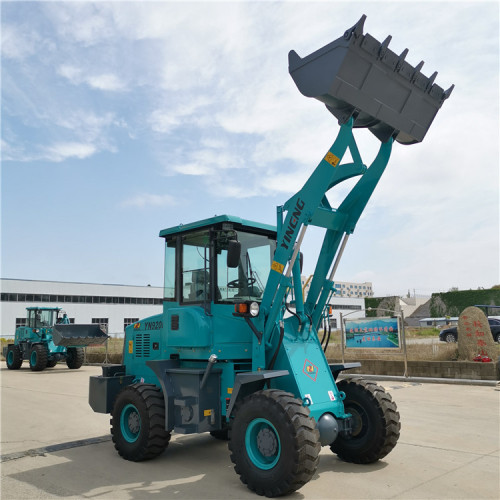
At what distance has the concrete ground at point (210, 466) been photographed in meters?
4.83

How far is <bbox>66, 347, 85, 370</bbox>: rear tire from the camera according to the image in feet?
68.8

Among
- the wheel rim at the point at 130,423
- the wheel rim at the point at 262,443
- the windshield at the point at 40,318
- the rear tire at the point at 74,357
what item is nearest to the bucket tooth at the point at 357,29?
the wheel rim at the point at 262,443

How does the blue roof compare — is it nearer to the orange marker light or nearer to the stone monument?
the orange marker light

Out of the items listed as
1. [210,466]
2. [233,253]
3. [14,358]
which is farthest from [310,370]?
[14,358]

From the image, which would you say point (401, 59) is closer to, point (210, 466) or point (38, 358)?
point (210, 466)

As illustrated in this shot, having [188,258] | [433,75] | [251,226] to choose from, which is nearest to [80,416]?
[188,258]

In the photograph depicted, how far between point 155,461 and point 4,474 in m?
1.67

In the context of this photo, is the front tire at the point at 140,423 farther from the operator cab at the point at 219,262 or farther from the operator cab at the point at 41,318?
the operator cab at the point at 41,318

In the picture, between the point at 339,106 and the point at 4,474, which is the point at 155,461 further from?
the point at 339,106

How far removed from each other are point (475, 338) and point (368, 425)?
1006 centimetres

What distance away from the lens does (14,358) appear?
2191 cm

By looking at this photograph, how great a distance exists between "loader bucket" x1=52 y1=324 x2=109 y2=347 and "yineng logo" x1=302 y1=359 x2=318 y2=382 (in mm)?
13715

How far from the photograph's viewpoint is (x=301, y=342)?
5715mm

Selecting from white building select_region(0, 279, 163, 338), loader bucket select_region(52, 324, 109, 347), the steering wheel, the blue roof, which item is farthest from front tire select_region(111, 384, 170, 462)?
white building select_region(0, 279, 163, 338)
